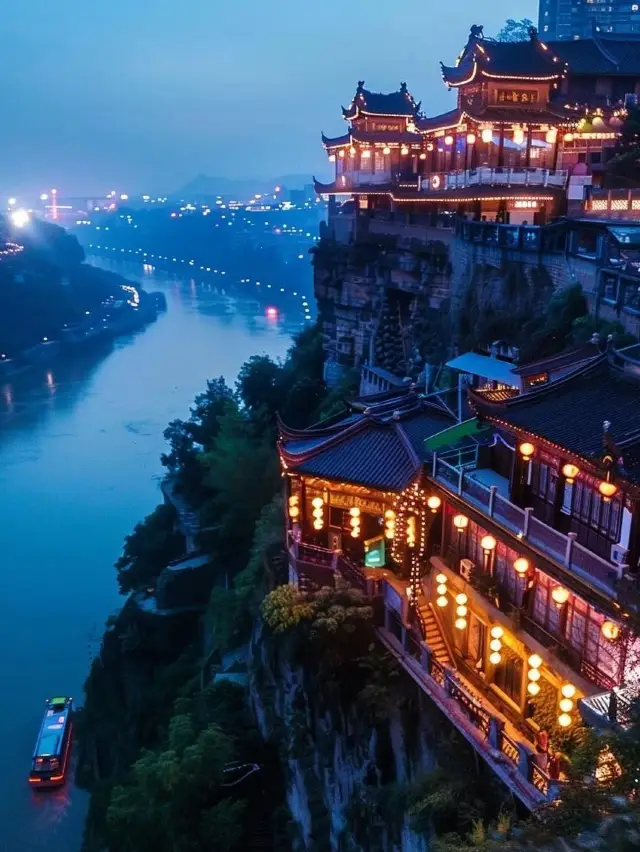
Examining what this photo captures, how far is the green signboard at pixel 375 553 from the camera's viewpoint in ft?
50.0

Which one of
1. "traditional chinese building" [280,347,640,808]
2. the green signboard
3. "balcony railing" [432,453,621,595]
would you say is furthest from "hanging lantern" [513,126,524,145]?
the green signboard

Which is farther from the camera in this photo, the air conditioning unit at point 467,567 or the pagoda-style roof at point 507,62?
the pagoda-style roof at point 507,62

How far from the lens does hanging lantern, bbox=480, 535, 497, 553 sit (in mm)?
12984

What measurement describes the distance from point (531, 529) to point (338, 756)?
6.07 metres

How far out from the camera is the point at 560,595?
37.5 ft

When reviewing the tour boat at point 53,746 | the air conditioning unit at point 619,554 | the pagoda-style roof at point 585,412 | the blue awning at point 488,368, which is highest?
the pagoda-style roof at point 585,412

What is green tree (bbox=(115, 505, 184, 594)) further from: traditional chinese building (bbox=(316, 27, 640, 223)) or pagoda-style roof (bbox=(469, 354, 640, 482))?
pagoda-style roof (bbox=(469, 354, 640, 482))

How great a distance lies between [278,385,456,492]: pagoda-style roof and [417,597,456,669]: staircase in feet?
7.07

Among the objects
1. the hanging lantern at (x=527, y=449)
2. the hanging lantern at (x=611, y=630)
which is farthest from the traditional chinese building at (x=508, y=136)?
the hanging lantern at (x=611, y=630)

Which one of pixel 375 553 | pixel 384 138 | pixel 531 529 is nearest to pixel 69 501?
pixel 384 138

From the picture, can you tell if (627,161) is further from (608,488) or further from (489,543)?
(608,488)

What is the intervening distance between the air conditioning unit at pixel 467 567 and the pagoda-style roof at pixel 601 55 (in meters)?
27.7

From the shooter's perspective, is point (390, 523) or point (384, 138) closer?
point (390, 523)

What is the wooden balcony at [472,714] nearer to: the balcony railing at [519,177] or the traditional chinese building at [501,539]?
the traditional chinese building at [501,539]
